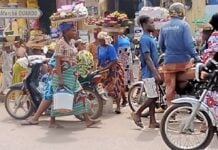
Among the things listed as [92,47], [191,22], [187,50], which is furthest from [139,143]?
[191,22]

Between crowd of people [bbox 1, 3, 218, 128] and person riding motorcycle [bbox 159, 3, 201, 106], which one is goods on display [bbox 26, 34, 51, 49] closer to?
crowd of people [bbox 1, 3, 218, 128]

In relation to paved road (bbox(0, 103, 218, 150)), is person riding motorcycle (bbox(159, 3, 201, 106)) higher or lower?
higher

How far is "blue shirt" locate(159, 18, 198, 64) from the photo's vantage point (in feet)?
24.5

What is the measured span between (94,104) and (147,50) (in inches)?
65.3

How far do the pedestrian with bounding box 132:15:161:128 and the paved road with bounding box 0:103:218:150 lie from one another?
35cm

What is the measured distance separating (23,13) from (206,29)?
4.39 meters

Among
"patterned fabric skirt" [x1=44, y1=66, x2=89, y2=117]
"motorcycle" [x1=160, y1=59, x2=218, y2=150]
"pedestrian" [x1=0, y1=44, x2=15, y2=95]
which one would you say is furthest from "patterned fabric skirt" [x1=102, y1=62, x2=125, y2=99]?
"pedestrian" [x1=0, y1=44, x2=15, y2=95]

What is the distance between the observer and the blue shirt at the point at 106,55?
912cm

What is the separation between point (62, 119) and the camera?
895cm

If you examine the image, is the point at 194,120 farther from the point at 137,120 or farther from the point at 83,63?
the point at 83,63

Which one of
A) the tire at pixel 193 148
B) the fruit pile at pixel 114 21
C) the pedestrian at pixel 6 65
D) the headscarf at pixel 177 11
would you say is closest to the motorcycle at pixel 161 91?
the tire at pixel 193 148

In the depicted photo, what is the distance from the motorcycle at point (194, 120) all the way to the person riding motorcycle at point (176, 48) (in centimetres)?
99

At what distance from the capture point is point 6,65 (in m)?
11.5

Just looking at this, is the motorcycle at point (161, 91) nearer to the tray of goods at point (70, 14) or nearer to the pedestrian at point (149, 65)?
the pedestrian at point (149, 65)
